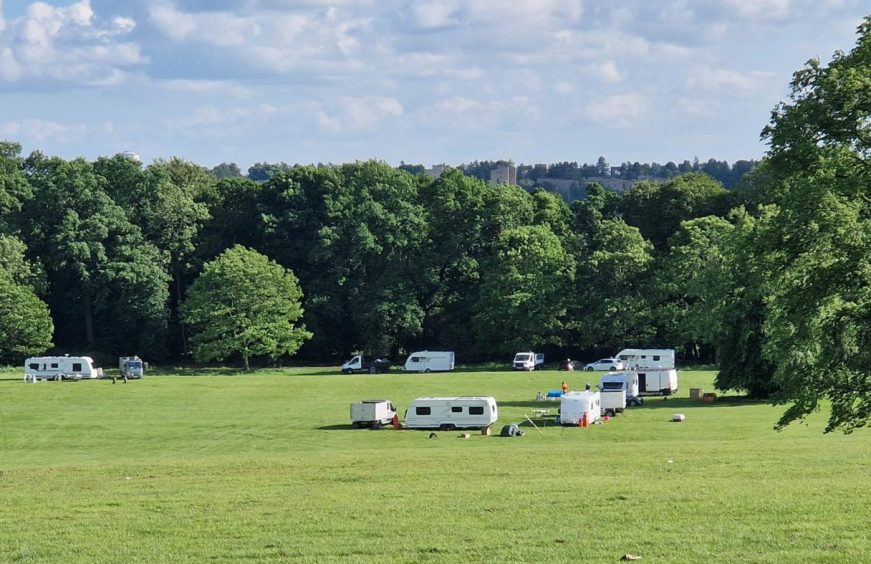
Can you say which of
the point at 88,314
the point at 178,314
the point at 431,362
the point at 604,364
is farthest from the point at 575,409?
the point at 88,314

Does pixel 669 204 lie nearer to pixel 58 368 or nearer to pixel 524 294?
pixel 524 294

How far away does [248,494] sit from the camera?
24578 millimetres

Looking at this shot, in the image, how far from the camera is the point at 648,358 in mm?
79125

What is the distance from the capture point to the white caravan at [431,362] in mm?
85688

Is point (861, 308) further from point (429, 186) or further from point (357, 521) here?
point (429, 186)

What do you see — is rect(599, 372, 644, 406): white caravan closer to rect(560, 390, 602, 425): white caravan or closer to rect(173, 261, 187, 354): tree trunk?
rect(560, 390, 602, 425): white caravan

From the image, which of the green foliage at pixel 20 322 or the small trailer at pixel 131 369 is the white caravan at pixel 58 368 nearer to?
the small trailer at pixel 131 369

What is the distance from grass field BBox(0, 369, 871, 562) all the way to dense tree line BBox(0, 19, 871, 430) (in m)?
34.8

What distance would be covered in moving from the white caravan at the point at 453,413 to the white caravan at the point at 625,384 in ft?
31.0

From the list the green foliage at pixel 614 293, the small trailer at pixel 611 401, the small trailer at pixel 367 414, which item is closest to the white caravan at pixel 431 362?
the green foliage at pixel 614 293

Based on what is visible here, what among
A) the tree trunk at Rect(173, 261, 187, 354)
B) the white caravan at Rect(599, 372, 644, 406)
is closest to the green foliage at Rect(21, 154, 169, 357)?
the tree trunk at Rect(173, 261, 187, 354)

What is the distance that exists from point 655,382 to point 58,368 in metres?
40.9

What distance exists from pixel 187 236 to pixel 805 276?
255ft

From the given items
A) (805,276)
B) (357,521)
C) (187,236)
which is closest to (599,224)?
(187,236)
